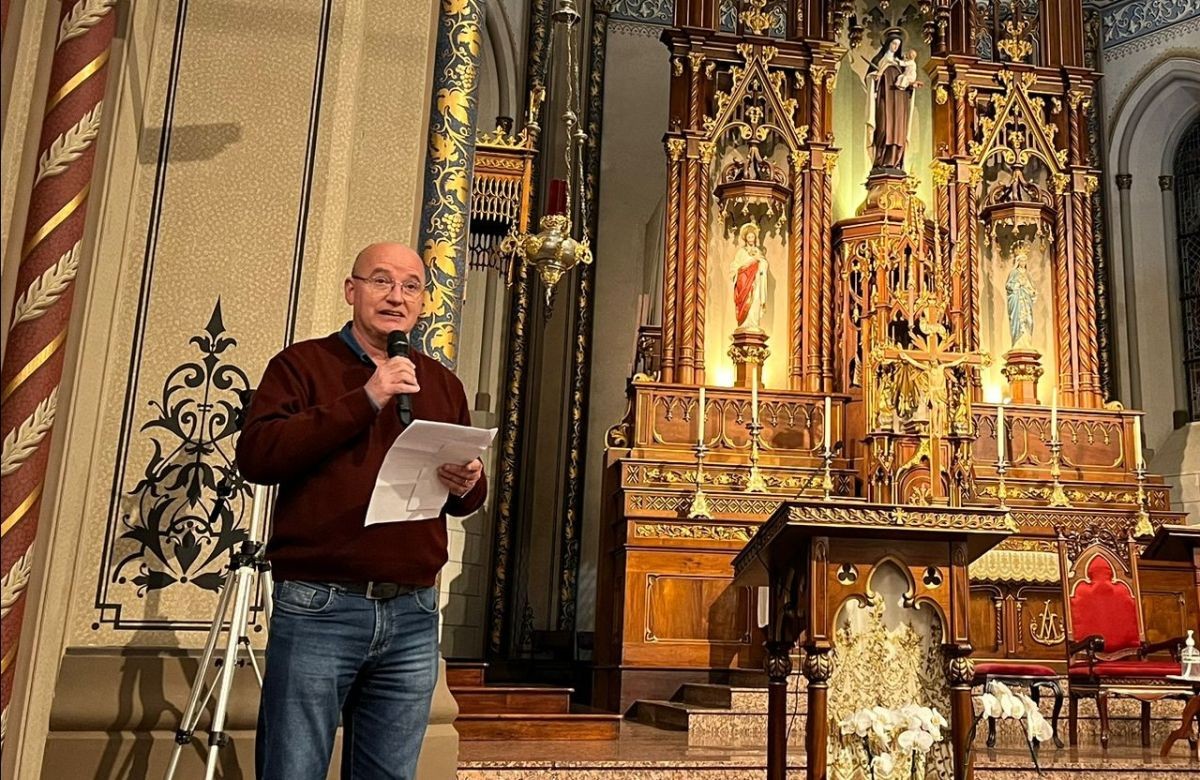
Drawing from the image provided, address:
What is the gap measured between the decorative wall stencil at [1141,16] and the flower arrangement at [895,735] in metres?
9.48

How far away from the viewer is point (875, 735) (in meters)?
3.02

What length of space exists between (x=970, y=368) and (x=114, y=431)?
6513 millimetres

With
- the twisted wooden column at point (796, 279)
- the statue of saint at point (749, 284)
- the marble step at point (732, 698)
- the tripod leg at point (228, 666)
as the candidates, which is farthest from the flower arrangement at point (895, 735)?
the statue of saint at point (749, 284)

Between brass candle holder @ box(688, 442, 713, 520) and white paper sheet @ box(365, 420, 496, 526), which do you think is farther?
brass candle holder @ box(688, 442, 713, 520)

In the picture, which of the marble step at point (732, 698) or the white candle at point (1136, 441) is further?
the white candle at point (1136, 441)

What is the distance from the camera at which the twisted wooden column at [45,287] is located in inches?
71.6

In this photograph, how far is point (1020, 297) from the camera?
8.88 metres

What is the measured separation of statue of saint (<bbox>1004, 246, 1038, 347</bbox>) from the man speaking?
7561 millimetres

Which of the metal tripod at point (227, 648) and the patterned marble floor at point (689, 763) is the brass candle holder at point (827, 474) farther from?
the metal tripod at point (227, 648)

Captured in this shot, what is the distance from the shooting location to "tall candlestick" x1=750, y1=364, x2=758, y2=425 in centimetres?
764

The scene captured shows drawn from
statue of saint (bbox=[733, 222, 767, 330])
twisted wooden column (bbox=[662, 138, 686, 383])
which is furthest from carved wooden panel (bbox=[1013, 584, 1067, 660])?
twisted wooden column (bbox=[662, 138, 686, 383])

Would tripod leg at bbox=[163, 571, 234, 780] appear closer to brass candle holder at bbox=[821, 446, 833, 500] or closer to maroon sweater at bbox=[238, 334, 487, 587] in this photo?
maroon sweater at bbox=[238, 334, 487, 587]

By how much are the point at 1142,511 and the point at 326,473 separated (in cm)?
709

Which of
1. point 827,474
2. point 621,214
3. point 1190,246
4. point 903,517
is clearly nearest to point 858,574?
point 903,517
